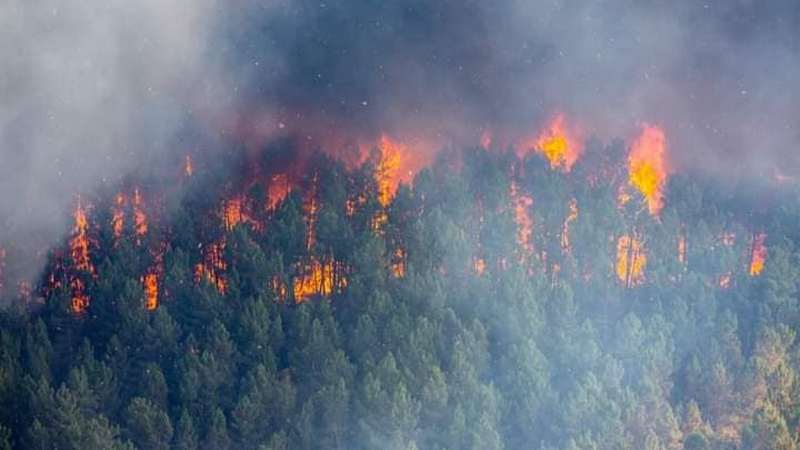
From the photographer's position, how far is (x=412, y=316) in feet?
156

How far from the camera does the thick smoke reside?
199 ft

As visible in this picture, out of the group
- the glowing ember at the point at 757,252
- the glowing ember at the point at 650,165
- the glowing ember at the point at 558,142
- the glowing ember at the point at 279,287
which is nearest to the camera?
the glowing ember at the point at 279,287

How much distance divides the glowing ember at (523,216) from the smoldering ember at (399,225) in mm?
243

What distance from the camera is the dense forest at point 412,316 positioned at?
41.2 m

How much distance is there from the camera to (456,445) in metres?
40.9

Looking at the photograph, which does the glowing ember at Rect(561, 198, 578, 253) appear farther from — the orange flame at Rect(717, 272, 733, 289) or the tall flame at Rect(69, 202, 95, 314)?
the tall flame at Rect(69, 202, 95, 314)

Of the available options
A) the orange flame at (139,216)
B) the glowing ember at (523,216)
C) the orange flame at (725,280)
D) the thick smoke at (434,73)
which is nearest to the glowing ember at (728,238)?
the orange flame at (725,280)

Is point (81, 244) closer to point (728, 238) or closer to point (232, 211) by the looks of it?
point (232, 211)

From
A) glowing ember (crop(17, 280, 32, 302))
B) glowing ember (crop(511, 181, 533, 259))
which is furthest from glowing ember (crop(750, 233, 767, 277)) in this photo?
glowing ember (crop(17, 280, 32, 302))

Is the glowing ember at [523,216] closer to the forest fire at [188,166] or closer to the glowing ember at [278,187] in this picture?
the glowing ember at [278,187]

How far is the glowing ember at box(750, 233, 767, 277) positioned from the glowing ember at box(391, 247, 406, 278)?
20965 millimetres

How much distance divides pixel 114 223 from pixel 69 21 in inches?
464

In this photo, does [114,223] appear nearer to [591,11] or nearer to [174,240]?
[174,240]

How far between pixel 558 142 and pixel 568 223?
15954 millimetres
